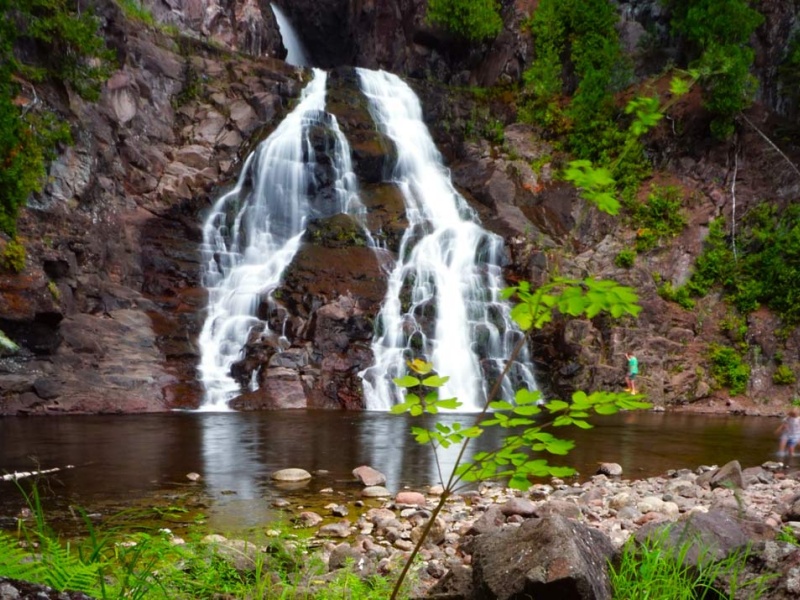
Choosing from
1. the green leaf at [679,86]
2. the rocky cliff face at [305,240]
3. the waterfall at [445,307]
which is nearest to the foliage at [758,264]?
the rocky cliff face at [305,240]

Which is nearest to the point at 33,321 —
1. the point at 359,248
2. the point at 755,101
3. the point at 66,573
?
the point at 359,248

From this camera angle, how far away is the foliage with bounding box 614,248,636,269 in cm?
2252

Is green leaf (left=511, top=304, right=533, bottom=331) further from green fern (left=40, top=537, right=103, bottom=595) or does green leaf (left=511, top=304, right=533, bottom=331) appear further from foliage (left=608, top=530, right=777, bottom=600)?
foliage (left=608, top=530, right=777, bottom=600)

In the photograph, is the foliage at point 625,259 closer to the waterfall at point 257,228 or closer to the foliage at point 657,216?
the foliage at point 657,216

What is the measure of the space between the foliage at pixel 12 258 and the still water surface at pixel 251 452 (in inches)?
154

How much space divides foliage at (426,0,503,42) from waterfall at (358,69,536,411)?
10.1 meters

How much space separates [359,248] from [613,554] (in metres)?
17.9

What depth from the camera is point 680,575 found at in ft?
9.84

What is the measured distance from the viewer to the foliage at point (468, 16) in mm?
29469

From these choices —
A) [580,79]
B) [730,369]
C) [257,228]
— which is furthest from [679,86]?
[580,79]

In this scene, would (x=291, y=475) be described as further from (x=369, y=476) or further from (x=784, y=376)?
(x=784, y=376)

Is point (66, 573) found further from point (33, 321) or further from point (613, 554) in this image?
point (33, 321)

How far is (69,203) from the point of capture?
17328 millimetres

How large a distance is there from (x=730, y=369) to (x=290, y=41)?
97.9 ft
